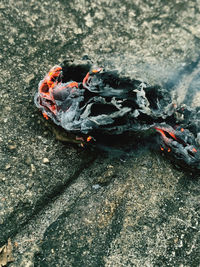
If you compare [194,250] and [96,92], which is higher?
[96,92]

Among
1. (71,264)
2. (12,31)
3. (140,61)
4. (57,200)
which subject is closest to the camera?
(71,264)

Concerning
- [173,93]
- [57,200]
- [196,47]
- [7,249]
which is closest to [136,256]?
[57,200]

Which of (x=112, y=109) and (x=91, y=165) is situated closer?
(x=112, y=109)

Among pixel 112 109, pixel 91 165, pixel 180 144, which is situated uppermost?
pixel 112 109

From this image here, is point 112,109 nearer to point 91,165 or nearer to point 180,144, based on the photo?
point 91,165

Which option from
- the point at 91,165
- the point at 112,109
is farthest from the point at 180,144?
the point at 91,165

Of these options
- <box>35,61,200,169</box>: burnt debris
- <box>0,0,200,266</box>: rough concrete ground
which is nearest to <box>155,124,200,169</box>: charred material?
<box>35,61,200,169</box>: burnt debris

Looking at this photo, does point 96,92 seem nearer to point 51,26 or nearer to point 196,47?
point 51,26

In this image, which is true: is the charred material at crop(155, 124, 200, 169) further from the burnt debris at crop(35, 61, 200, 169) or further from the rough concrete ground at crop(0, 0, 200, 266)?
the rough concrete ground at crop(0, 0, 200, 266)
